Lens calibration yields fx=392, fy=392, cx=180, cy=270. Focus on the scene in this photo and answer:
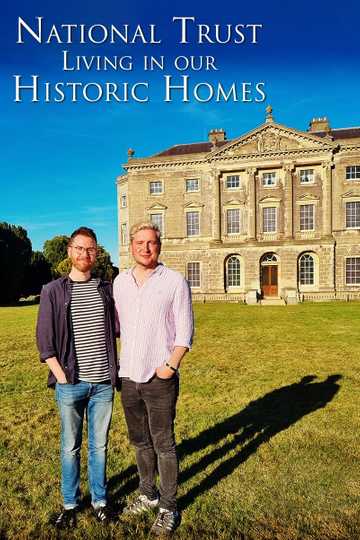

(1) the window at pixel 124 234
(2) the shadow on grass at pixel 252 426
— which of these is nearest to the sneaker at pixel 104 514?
(2) the shadow on grass at pixel 252 426

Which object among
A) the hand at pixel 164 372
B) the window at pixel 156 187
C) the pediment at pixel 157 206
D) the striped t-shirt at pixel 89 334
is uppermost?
the window at pixel 156 187

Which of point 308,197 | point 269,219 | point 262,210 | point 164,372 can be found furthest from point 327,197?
point 164,372

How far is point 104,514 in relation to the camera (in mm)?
3896

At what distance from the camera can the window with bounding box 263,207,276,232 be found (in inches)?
1391

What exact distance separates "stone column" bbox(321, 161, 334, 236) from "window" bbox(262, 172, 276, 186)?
4220 millimetres

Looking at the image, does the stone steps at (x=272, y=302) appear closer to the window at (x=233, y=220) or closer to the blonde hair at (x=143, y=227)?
the window at (x=233, y=220)

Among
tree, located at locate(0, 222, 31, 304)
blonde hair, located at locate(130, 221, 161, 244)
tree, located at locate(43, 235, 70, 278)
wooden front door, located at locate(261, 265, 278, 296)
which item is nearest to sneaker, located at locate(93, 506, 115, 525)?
blonde hair, located at locate(130, 221, 161, 244)

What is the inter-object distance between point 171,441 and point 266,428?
283 cm

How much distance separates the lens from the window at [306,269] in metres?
34.5

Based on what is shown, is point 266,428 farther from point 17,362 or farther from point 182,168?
point 182,168

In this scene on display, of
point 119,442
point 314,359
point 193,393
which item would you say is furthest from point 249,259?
point 119,442

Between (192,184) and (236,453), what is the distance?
109 ft

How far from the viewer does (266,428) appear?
20.1ft

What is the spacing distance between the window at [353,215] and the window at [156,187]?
666 inches
